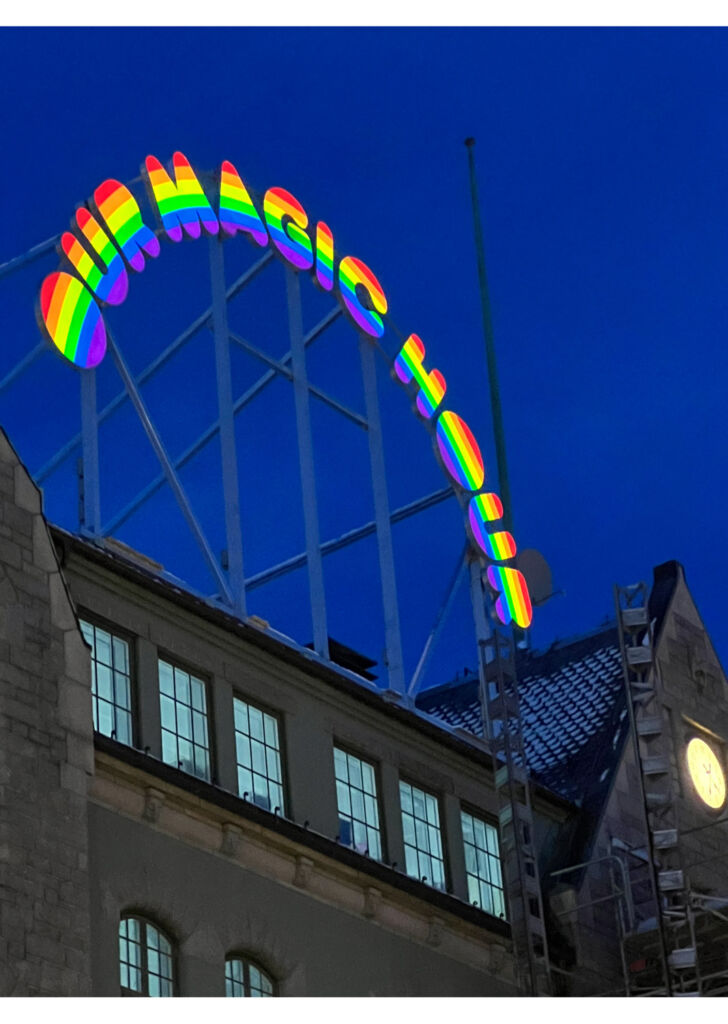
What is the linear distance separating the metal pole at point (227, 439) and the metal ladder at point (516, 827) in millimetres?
5537

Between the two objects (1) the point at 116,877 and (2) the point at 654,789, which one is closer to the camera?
(1) the point at 116,877

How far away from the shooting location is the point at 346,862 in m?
42.6

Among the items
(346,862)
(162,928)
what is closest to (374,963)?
(346,862)

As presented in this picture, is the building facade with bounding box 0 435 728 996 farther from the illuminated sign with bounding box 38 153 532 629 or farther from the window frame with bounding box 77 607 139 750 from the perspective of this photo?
the illuminated sign with bounding box 38 153 532 629

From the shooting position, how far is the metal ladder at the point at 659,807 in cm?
4472

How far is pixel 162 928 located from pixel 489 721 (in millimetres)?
10184

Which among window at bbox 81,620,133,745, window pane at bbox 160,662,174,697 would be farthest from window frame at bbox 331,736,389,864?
window at bbox 81,620,133,745

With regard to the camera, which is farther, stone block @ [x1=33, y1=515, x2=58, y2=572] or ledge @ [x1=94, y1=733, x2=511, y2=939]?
ledge @ [x1=94, y1=733, x2=511, y2=939]

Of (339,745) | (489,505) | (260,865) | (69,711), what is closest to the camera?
(69,711)

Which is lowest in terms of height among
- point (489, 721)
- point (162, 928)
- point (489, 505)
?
point (162, 928)

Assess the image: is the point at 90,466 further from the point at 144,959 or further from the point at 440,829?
the point at 440,829

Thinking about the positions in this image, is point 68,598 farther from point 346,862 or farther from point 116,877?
point 346,862

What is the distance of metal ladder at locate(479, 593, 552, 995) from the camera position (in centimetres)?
4428

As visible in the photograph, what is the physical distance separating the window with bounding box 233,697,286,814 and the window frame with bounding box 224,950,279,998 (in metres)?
2.69
